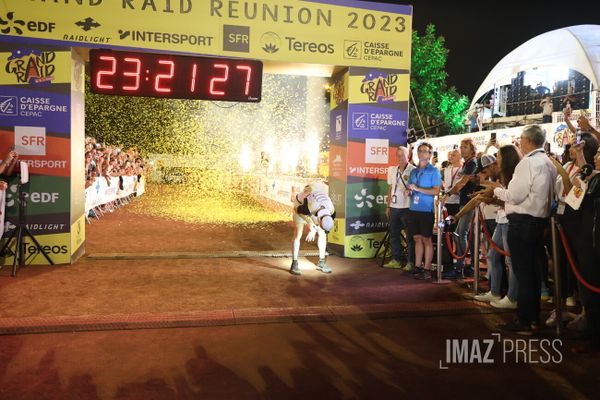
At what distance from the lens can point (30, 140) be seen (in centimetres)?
838

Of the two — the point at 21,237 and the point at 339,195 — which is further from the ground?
the point at 339,195

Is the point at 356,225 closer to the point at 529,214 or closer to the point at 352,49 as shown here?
the point at 352,49

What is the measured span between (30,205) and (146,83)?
9.56 feet

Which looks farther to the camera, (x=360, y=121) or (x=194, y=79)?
(x=360, y=121)

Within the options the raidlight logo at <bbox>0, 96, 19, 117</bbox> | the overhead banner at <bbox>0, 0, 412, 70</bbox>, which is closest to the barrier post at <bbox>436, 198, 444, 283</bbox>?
the overhead banner at <bbox>0, 0, 412, 70</bbox>

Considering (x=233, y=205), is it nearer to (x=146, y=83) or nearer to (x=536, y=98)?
(x=146, y=83)

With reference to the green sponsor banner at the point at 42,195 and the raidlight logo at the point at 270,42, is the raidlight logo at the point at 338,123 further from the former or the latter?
the green sponsor banner at the point at 42,195

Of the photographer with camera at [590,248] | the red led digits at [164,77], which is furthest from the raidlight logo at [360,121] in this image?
the photographer with camera at [590,248]

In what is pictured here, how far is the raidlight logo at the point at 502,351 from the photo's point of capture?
15.6ft

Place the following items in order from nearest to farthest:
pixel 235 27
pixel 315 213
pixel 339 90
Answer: pixel 315 213 → pixel 235 27 → pixel 339 90

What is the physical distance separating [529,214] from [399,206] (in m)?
3.42

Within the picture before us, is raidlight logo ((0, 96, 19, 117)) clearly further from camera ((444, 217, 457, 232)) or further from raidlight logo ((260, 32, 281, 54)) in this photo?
camera ((444, 217, 457, 232))

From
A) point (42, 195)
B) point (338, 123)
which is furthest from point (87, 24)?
point (338, 123)

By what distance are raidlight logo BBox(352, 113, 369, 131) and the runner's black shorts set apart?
7.41ft
